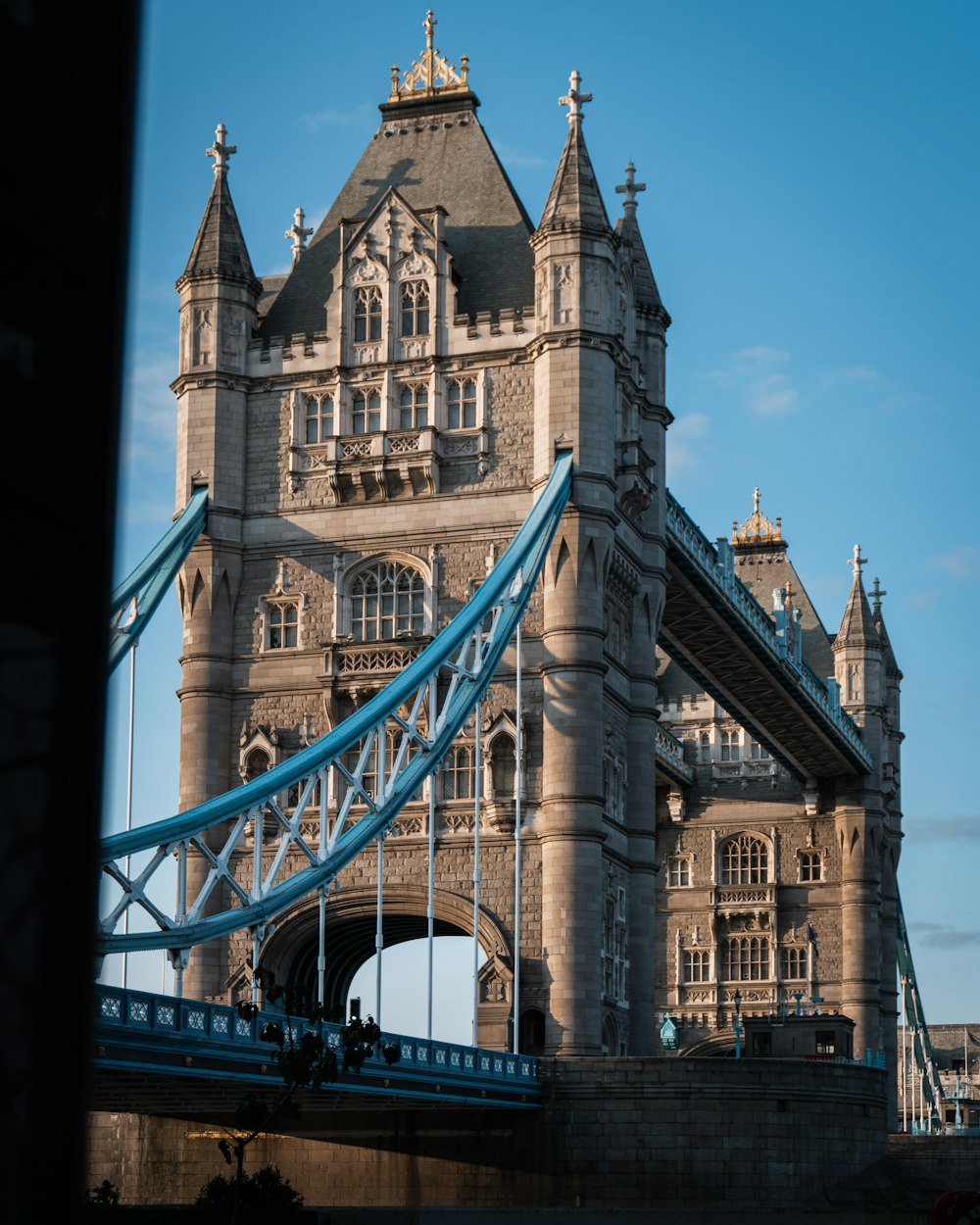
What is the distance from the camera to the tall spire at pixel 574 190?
39.3 meters

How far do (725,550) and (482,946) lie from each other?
1729 centimetres

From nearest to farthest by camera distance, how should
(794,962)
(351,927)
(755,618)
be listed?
(351,927)
(755,618)
(794,962)

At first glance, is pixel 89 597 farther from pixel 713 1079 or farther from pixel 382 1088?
pixel 713 1079

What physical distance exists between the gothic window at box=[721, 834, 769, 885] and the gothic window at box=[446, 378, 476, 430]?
29.3m

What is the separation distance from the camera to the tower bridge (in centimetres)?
3556

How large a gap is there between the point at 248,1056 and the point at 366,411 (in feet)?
57.5

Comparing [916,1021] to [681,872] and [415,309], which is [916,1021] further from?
[415,309]

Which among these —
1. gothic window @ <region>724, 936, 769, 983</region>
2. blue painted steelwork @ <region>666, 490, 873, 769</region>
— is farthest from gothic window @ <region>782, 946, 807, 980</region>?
blue painted steelwork @ <region>666, 490, 873, 769</region>

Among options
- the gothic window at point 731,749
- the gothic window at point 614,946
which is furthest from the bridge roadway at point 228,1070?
the gothic window at point 731,749

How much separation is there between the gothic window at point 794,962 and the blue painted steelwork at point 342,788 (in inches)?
1072

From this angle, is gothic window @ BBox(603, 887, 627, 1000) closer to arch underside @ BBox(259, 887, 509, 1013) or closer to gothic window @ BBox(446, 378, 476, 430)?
arch underside @ BBox(259, 887, 509, 1013)

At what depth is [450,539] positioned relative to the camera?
3962 centimetres

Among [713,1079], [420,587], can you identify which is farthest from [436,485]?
[713,1079]

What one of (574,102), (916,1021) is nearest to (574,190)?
(574,102)
